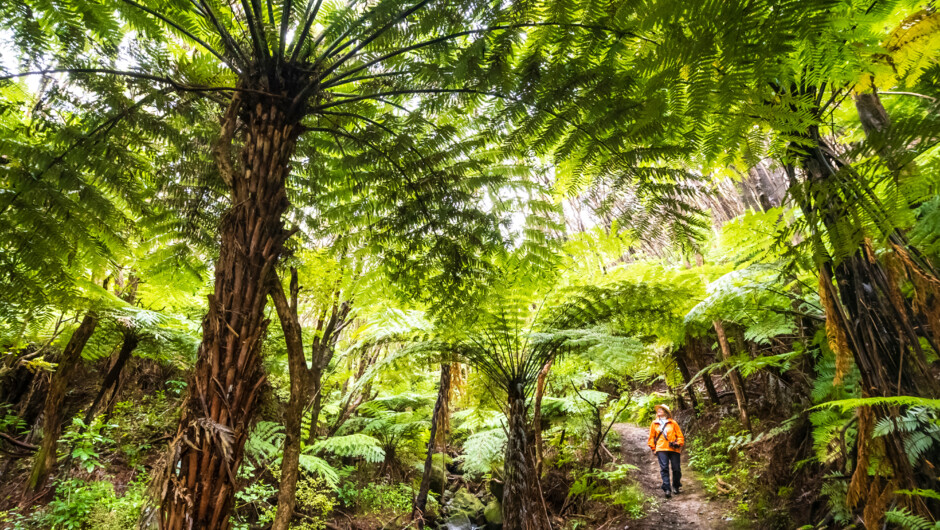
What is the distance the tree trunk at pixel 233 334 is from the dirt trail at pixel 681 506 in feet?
14.3

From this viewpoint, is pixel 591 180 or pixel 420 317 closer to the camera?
pixel 591 180

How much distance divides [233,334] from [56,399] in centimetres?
410

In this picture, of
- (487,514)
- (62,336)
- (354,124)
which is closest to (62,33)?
(354,124)

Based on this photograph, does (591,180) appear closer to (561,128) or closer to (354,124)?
(561,128)

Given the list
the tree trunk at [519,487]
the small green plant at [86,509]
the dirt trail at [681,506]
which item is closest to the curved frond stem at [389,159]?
the tree trunk at [519,487]

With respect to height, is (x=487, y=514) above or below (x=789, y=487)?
below

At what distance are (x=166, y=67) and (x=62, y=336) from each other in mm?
3995

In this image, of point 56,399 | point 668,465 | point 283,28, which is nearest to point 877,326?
point 283,28

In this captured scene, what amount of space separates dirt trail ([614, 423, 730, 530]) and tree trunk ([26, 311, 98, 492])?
18.7 feet

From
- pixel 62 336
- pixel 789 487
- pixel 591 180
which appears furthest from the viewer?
pixel 62 336

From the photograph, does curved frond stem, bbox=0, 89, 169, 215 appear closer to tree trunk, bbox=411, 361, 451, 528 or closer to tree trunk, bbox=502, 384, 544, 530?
tree trunk, bbox=502, 384, 544, 530

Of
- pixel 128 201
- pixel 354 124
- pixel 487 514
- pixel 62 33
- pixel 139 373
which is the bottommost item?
pixel 487 514

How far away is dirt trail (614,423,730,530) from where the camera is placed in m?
4.03

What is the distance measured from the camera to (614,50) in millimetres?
1268
